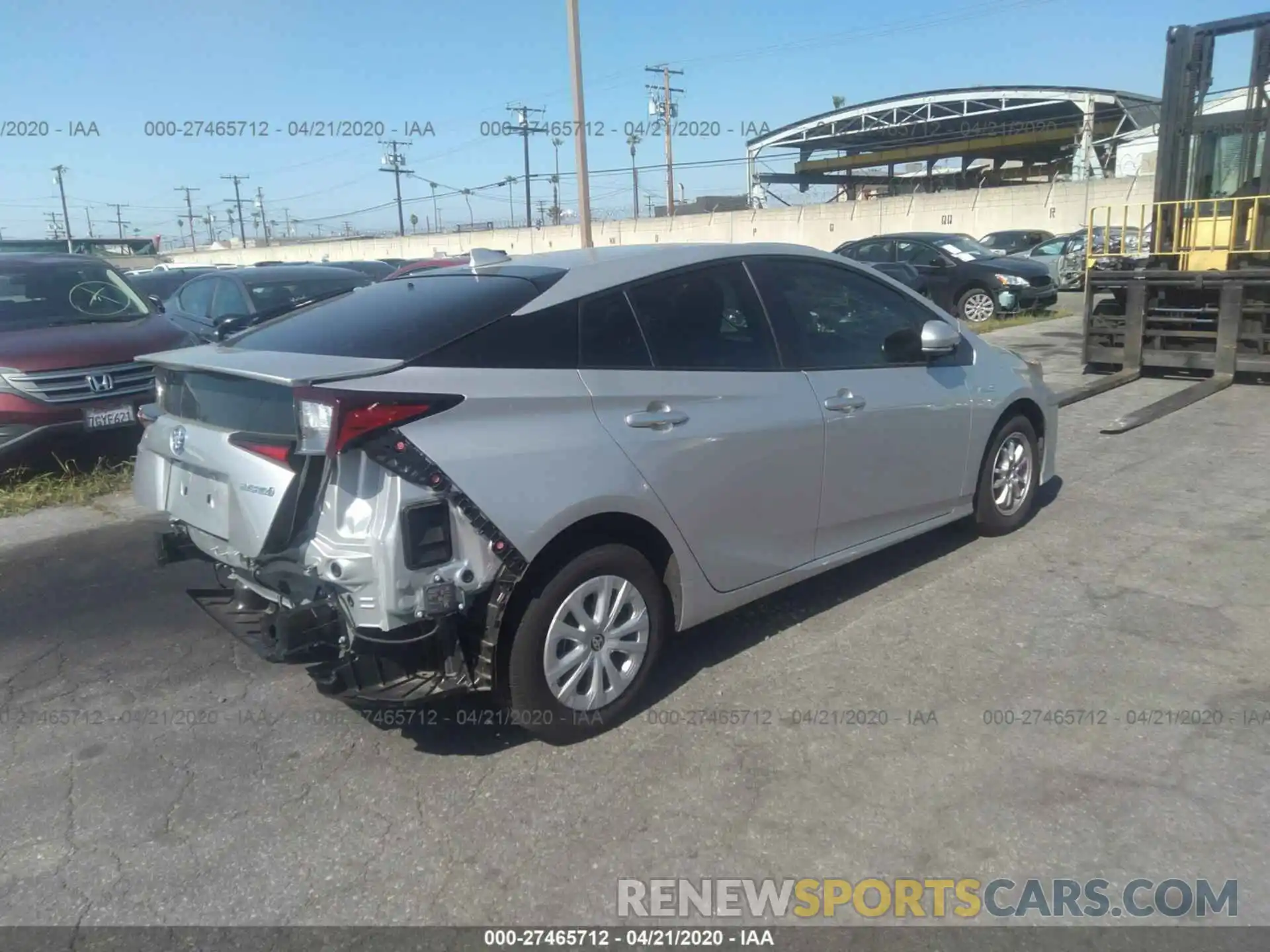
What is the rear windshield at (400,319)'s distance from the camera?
129 inches

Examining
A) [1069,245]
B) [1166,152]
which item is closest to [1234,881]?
[1166,152]

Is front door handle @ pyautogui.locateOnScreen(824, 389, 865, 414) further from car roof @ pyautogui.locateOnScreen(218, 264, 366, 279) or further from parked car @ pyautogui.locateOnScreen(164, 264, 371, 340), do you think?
car roof @ pyautogui.locateOnScreen(218, 264, 366, 279)

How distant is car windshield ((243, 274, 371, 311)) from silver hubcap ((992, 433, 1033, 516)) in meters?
6.48

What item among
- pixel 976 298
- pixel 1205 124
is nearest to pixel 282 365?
pixel 1205 124

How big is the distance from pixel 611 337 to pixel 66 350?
5.26 meters

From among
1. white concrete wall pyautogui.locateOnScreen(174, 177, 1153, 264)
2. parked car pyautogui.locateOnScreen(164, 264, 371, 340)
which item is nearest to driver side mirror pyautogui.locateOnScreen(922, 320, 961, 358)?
parked car pyautogui.locateOnScreen(164, 264, 371, 340)

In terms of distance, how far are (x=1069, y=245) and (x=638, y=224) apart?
2626cm

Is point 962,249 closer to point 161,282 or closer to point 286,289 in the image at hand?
point 286,289

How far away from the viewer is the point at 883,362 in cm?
459

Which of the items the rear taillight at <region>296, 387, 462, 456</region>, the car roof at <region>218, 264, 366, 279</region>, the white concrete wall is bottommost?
the rear taillight at <region>296, 387, 462, 456</region>

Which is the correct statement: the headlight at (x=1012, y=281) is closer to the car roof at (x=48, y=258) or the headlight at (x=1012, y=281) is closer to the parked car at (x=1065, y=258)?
the parked car at (x=1065, y=258)

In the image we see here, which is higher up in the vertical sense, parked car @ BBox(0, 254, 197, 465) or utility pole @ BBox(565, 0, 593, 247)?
utility pole @ BBox(565, 0, 593, 247)

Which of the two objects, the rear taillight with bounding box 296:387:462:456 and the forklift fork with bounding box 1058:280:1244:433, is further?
the forklift fork with bounding box 1058:280:1244:433

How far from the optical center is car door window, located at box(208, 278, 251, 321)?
9680mm
